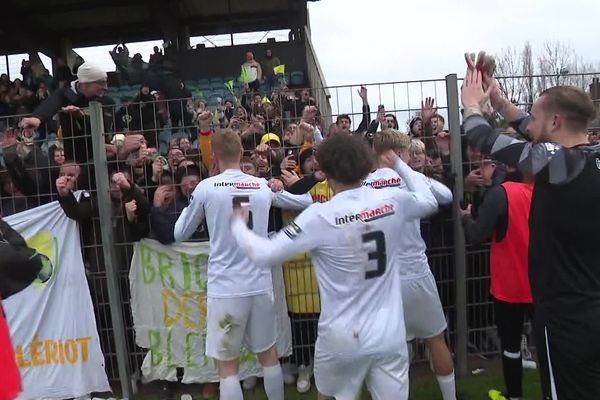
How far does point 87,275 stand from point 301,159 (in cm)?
231

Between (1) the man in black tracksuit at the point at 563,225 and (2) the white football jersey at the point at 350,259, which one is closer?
(1) the man in black tracksuit at the point at 563,225

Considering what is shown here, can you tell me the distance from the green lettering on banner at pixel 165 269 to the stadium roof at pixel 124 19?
56.6 ft

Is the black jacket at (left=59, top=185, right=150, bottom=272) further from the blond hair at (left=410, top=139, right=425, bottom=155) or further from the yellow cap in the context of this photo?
the blond hair at (left=410, top=139, right=425, bottom=155)

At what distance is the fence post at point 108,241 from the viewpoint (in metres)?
5.32

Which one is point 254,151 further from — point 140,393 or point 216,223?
point 140,393

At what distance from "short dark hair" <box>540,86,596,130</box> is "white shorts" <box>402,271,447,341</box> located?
6.27ft

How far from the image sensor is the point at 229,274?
4.42m

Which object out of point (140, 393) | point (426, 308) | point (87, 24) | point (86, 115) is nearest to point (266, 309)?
point (426, 308)

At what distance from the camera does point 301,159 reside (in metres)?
5.52

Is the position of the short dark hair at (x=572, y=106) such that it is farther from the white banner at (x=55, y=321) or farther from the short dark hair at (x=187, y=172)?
the white banner at (x=55, y=321)

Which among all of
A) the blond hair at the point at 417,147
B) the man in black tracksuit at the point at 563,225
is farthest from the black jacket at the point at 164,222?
the man in black tracksuit at the point at 563,225

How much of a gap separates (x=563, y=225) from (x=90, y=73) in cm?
422

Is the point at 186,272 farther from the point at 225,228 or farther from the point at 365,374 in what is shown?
the point at 365,374

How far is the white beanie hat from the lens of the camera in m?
5.31
